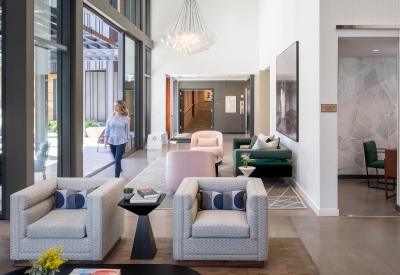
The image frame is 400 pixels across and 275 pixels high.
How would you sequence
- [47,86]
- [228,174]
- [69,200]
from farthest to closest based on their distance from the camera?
1. [228,174]
2. [47,86]
3. [69,200]

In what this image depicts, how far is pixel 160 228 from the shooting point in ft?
18.7

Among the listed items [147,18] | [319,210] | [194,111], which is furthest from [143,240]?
[194,111]

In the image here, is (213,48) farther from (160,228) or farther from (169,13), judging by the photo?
(160,228)

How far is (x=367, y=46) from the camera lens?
7387 millimetres

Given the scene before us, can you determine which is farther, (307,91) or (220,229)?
(307,91)

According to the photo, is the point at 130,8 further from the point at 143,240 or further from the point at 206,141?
the point at 143,240

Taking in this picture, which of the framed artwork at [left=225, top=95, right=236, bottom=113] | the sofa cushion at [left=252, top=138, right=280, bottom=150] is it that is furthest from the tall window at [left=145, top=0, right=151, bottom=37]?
the sofa cushion at [left=252, top=138, right=280, bottom=150]

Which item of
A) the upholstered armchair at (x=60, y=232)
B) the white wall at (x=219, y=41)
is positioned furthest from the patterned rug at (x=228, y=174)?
the white wall at (x=219, y=41)

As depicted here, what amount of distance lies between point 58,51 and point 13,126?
2088 mm

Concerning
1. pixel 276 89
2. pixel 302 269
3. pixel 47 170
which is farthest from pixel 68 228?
pixel 276 89

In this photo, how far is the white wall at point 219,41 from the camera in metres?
16.4

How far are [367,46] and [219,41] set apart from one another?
953 cm

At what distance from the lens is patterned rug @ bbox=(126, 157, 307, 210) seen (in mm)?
7018

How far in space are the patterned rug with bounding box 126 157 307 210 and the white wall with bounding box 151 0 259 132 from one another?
18.2 feet
